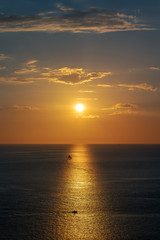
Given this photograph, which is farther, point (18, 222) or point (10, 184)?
point (10, 184)

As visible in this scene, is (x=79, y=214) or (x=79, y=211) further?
(x=79, y=211)

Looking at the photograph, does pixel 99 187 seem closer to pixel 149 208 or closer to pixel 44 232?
pixel 149 208

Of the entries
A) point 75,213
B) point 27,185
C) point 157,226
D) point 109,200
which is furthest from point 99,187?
point 157,226

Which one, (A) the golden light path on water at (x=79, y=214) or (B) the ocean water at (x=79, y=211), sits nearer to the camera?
(B) the ocean water at (x=79, y=211)

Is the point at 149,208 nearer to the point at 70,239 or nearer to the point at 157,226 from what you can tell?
the point at 157,226

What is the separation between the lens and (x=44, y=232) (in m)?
60.1

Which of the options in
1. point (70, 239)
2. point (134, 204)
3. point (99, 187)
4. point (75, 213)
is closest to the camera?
point (70, 239)

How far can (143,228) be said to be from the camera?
202 ft

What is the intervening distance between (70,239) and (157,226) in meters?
20.5

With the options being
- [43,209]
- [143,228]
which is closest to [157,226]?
[143,228]

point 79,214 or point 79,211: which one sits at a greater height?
point 79,211

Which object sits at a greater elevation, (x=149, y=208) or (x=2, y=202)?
(x=2, y=202)

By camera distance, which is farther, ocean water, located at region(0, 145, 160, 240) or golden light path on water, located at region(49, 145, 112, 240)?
golden light path on water, located at region(49, 145, 112, 240)

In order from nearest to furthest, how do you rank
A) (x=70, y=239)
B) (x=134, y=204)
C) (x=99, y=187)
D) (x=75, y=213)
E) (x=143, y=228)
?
1. (x=70, y=239)
2. (x=143, y=228)
3. (x=75, y=213)
4. (x=134, y=204)
5. (x=99, y=187)
